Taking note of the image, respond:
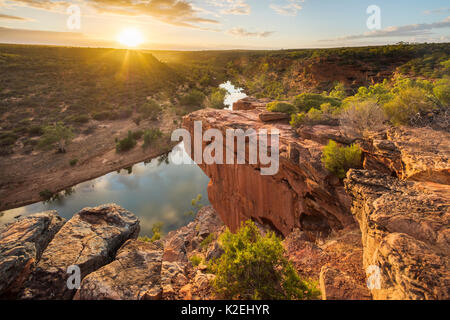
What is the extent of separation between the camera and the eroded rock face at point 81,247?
5.46 meters

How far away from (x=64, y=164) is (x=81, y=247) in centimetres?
2549

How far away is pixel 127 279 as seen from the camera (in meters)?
5.64

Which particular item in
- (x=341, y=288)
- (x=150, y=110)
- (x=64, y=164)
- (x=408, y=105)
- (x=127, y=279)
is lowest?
(x=64, y=164)

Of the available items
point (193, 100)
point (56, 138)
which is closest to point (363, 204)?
point (56, 138)

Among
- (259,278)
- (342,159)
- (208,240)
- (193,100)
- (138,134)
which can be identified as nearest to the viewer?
(259,278)

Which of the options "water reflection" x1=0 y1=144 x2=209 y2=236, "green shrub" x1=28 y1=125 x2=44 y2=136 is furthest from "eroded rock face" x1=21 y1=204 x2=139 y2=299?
"green shrub" x1=28 y1=125 x2=44 y2=136

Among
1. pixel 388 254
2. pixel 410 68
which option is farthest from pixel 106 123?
pixel 410 68

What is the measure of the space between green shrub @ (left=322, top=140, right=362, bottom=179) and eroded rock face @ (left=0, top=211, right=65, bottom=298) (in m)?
10.1

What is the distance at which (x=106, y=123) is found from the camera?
38.3 metres

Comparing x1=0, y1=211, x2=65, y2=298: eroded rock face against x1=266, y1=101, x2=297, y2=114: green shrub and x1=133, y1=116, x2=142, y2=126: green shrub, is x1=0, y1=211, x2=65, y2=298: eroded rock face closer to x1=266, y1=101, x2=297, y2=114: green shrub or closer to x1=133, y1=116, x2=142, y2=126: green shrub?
x1=266, y1=101, x2=297, y2=114: green shrub

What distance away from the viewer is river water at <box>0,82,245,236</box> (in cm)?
2072

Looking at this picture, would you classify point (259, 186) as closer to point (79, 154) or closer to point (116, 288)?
point (116, 288)

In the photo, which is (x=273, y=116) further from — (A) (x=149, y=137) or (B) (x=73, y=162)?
(B) (x=73, y=162)

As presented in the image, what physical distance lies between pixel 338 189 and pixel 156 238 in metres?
15.0
